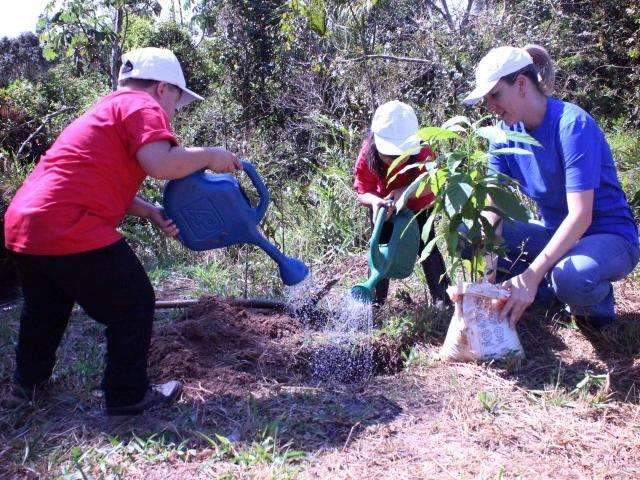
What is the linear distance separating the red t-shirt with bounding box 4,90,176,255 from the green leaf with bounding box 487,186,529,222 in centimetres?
120

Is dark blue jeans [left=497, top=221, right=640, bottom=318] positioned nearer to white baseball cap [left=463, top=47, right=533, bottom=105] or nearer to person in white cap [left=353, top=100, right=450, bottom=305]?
person in white cap [left=353, top=100, right=450, bottom=305]

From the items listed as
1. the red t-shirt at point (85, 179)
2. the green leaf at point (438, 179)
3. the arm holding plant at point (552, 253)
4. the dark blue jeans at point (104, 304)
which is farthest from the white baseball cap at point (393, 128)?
the dark blue jeans at point (104, 304)

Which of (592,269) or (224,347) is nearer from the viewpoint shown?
Result: (592,269)

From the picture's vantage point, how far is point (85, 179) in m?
2.08

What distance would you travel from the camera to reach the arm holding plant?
7.86ft

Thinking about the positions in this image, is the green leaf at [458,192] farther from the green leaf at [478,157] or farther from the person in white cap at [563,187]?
the person in white cap at [563,187]

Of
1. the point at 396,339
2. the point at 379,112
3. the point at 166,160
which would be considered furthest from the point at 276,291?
the point at 166,160

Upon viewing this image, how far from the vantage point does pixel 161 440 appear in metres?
2.09

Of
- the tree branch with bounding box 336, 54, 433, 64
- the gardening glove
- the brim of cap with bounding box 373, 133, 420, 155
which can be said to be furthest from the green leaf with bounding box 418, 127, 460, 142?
the tree branch with bounding box 336, 54, 433, 64

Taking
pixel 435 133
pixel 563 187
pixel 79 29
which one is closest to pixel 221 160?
pixel 435 133

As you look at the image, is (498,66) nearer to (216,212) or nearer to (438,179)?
(438,179)

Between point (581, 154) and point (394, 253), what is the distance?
892 millimetres

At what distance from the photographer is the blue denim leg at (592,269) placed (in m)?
2.58

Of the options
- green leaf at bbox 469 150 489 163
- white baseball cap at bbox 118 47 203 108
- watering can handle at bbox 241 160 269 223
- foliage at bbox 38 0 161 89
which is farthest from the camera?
foliage at bbox 38 0 161 89
